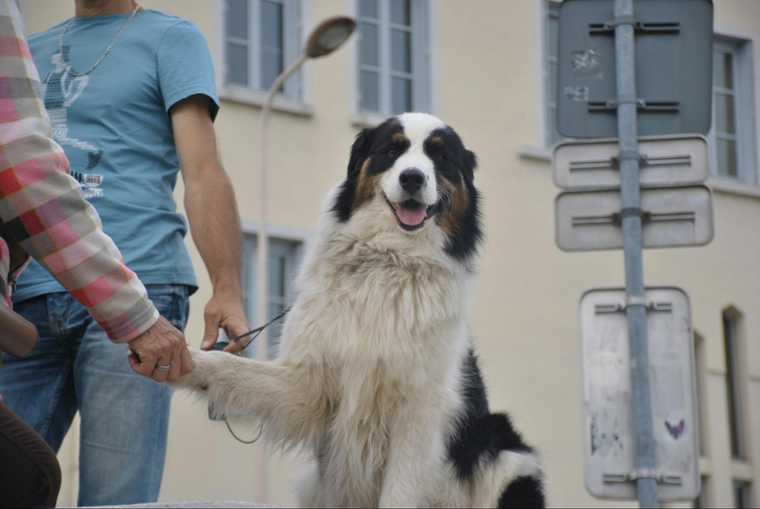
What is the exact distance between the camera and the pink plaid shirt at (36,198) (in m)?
2.54

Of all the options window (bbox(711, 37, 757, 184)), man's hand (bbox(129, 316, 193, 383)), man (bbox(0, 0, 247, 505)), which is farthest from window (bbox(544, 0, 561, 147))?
man's hand (bbox(129, 316, 193, 383))

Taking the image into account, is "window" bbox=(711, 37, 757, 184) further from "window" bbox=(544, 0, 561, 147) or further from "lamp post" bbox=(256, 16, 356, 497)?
"lamp post" bbox=(256, 16, 356, 497)

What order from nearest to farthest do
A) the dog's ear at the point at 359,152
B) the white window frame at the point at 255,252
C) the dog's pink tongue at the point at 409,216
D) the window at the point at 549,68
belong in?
1. the dog's pink tongue at the point at 409,216
2. the dog's ear at the point at 359,152
3. the white window frame at the point at 255,252
4. the window at the point at 549,68

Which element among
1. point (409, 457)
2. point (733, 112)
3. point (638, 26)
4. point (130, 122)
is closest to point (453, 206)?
point (409, 457)

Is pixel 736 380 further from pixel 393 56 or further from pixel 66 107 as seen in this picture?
pixel 66 107

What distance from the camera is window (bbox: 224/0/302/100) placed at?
1820 cm

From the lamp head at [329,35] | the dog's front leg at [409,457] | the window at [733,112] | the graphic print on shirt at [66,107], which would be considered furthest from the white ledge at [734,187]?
the graphic print on shirt at [66,107]

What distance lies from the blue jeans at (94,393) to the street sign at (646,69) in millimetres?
3773

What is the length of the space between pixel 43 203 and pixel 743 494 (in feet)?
65.7

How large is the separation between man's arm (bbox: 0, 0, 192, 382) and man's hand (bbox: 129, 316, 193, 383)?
0.22m

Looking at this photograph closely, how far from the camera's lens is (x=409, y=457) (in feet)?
17.7

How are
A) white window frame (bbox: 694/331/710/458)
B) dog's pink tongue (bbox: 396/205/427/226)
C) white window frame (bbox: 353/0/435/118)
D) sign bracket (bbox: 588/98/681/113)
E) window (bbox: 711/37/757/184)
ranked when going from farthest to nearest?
window (bbox: 711/37/757/184) < white window frame (bbox: 694/331/710/458) < white window frame (bbox: 353/0/435/118) < sign bracket (bbox: 588/98/681/113) < dog's pink tongue (bbox: 396/205/427/226)

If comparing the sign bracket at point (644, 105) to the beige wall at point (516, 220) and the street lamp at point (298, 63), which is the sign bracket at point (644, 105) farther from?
the beige wall at point (516, 220)

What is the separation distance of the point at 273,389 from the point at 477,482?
85 cm
